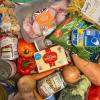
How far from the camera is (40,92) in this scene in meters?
1.58

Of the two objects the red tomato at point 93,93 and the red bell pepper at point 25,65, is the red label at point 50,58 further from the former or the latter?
the red tomato at point 93,93

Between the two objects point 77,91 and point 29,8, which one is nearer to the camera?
point 77,91

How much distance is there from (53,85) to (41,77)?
0.09 m

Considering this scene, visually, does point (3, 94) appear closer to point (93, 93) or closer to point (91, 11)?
point (93, 93)

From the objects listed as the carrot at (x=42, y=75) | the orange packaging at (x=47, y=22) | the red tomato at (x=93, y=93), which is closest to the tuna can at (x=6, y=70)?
the carrot at (x=42, y=75)

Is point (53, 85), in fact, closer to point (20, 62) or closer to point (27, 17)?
point (20, 62)

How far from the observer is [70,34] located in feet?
5.08

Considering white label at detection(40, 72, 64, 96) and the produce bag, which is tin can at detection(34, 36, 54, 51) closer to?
the produce bag

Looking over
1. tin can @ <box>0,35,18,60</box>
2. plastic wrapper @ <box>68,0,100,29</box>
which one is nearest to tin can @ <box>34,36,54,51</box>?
tin can @ <box>0,35,18,60</box>

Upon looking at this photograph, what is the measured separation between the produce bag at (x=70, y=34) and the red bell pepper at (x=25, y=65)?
19 centimetres

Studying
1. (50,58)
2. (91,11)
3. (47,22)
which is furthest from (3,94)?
(91,11)

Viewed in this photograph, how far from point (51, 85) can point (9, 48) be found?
307 millimetres

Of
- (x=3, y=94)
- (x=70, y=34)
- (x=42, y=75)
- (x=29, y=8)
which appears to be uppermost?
(x=29, y=8)

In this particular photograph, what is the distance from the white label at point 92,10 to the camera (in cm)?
152
